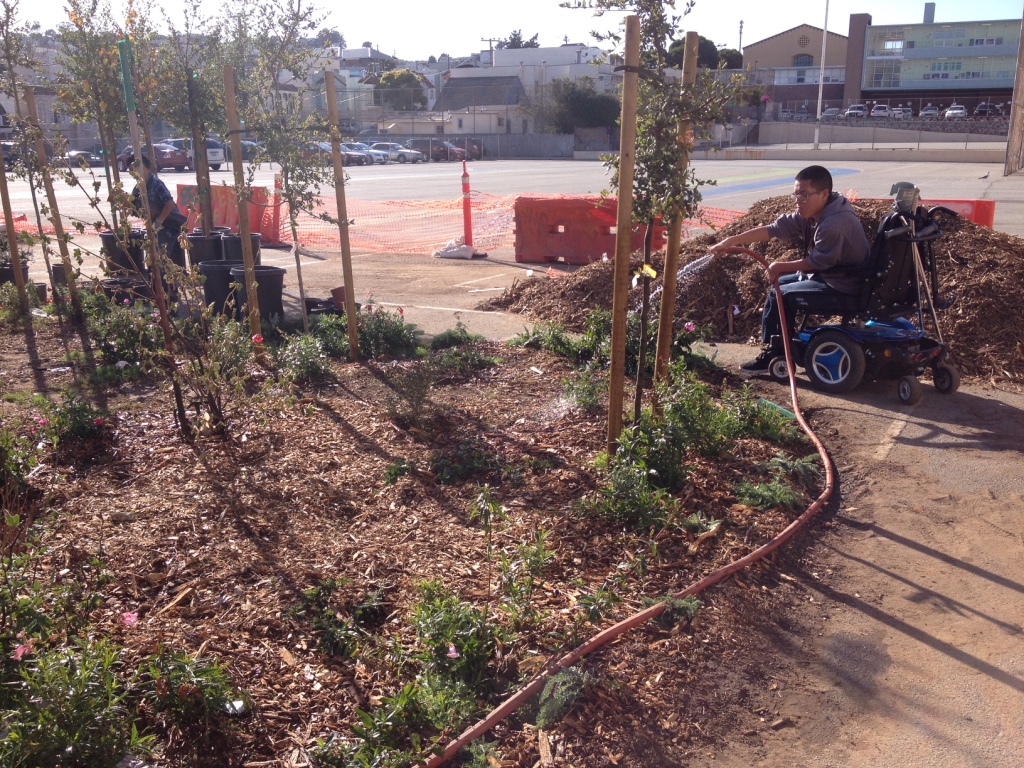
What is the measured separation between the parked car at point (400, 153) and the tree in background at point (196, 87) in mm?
51043

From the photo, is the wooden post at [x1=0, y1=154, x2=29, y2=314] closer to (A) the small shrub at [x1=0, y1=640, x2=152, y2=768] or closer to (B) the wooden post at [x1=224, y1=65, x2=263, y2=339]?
(B) the wooden post at [x1=224, y1=65, x2=263, y2=339]

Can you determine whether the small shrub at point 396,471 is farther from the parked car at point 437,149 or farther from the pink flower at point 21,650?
the parked car at point 437,149

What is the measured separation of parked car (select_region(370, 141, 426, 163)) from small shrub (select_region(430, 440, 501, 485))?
5837 centimetres

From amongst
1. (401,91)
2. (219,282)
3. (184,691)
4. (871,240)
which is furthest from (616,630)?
(401,91)

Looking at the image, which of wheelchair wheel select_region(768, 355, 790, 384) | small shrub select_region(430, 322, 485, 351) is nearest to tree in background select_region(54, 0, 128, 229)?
small shrub select_region(430, 322, 485, 351)

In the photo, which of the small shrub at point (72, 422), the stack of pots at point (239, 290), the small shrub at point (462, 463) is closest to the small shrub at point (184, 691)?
the small shrub at point (462, 463)

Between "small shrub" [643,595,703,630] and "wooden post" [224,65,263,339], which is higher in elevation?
"wooden post" [224,65,263,339]

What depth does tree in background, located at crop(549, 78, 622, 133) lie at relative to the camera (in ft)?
227

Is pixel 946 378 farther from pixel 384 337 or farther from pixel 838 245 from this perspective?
pixel 384 337

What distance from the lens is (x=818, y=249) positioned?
6.44m

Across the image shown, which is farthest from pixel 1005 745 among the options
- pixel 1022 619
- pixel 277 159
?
pixel 277 159

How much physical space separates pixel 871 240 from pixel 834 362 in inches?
81.5

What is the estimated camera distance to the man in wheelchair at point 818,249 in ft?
20.9

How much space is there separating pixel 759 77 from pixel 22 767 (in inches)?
3602
